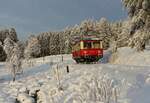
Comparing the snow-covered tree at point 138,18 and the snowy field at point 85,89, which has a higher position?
the snow-covered tree at point 138,18

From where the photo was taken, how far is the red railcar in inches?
1622

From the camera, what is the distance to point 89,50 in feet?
136

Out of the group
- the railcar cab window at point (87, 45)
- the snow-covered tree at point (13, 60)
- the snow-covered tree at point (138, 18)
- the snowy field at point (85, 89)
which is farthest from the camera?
the railcar cab window at point (87, 45)

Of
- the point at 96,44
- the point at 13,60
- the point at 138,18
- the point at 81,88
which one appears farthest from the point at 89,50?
the point at 81,88

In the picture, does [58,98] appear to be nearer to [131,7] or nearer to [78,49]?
[131,7]

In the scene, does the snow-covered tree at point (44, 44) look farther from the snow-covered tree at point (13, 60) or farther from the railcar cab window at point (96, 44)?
the snow-covered tree at point (13, 60)

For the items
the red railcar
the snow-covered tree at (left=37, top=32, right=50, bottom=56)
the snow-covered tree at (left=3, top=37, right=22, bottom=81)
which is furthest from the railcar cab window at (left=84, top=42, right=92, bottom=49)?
the snow-covered tree at (left=37, top=32, right=50, bottom=56)

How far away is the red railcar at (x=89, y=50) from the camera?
41188mm

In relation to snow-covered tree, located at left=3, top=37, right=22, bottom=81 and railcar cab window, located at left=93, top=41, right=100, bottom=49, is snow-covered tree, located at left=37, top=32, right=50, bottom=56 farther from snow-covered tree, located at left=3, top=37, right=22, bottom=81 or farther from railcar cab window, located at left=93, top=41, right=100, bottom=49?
snow-covered tree, located at left=3, top=37, right=22, bottom=81

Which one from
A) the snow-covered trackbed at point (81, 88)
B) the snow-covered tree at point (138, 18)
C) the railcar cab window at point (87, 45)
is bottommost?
the snow-covered trackbed at point (81, 88)

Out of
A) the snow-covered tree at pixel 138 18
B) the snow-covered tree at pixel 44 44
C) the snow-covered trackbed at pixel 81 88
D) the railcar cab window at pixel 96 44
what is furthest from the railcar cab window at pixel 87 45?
the snow-covered tree at pixel 44 44

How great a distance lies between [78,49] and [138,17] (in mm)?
18261

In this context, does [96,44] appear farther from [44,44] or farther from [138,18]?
[44,44]

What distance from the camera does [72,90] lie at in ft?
67.8
